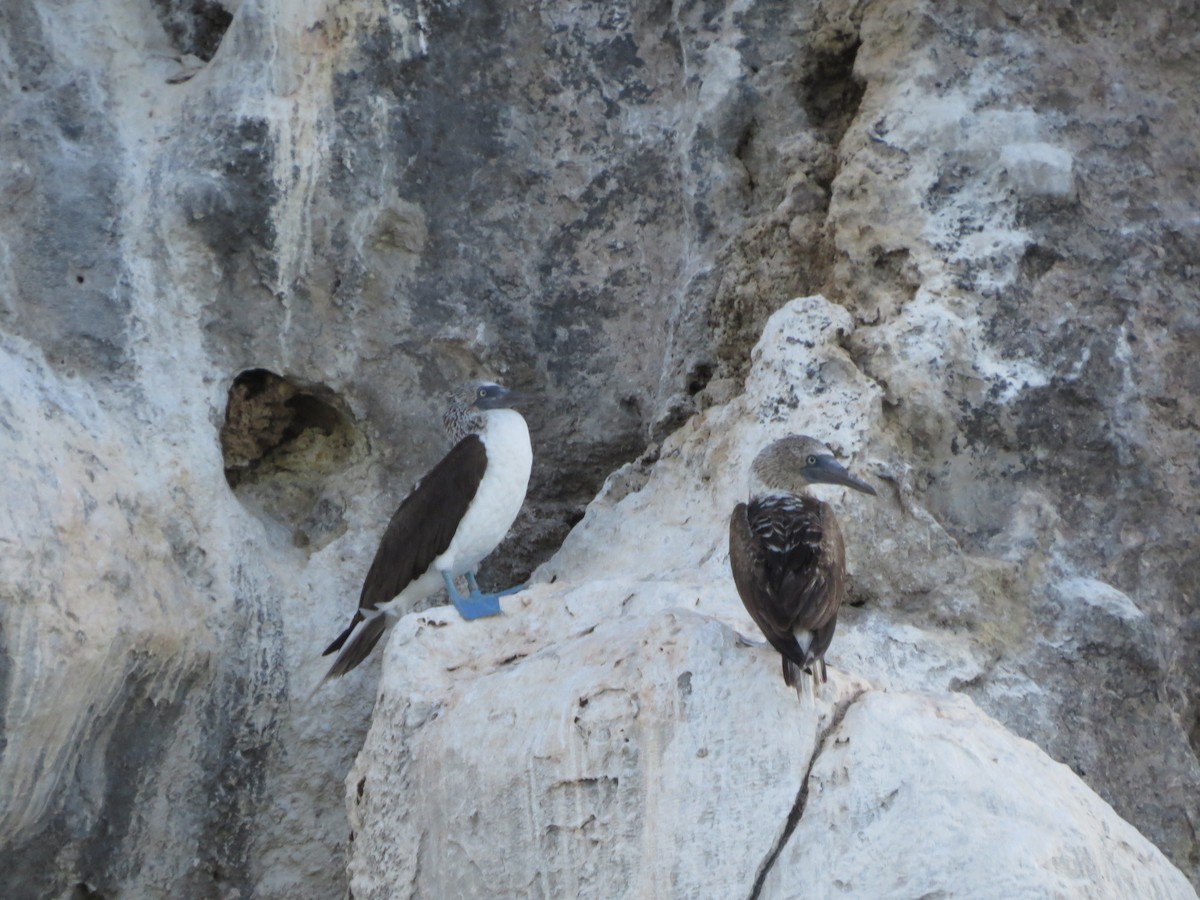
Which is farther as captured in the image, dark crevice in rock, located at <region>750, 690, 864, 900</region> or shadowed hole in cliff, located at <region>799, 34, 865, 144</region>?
shadowed hole in cliff, located at <region>799, 34, 865, 144</region>

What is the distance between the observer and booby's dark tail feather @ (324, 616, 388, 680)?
17.8 ft

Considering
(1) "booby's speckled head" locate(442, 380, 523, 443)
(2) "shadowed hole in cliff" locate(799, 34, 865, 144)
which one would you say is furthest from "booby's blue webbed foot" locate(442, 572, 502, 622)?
(2) "shadowed hole in cliff" locate(799, 34, 865, 144)

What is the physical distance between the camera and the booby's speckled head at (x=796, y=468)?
14.5ft

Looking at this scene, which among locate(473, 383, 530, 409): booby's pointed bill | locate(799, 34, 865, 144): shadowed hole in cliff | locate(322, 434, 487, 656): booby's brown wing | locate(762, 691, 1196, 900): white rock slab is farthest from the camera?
locate(799, 34, 865, 144): shadowed hole in cliff

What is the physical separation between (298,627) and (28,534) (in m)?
1.21

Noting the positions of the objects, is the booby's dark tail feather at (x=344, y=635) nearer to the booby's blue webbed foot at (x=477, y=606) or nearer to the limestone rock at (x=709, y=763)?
the booby's blue webbed foot at (x=477, y=606)

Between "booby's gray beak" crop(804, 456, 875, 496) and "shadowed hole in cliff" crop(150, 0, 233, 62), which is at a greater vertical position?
"shadowed hole in cliff" crop(150, 0, 233, 62)

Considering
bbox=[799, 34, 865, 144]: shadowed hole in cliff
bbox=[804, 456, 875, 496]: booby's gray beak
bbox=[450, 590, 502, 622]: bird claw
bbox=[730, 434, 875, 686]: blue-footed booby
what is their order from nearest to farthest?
bbox=[730, 434, 875, 686]: blue-footed booby, bbox=[804, 456, 875, 496]: booby's gray beak, bbox=[450, 590, 502, 622]: bird claw, bbox=[799, 34, 865, 144]: shadowed hole in cliff

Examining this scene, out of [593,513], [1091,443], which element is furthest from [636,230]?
[1091,443]

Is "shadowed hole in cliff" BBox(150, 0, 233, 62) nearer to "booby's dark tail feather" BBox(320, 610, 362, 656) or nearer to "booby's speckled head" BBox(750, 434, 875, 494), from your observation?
"booby's dark tail feather" BBox(320, 610, 362, 656)

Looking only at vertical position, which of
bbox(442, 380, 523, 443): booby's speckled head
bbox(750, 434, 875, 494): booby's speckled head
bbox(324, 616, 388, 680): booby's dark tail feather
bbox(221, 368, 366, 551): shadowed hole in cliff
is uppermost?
bbox(750, 434, 875, 494): booby's speckled head

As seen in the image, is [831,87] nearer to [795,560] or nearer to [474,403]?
[474,403]

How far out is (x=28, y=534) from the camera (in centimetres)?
477

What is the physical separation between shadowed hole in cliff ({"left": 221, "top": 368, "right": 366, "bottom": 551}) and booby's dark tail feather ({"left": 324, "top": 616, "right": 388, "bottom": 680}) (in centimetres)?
56
